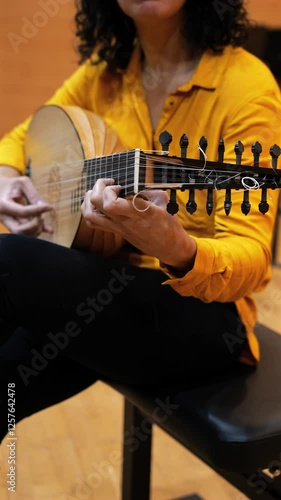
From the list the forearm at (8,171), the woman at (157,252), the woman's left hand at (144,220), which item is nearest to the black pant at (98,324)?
the woman at (157,252)

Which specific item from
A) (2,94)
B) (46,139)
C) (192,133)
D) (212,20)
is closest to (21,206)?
(46,139)

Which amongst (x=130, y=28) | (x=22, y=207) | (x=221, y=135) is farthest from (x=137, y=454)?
(x=130, y=28)

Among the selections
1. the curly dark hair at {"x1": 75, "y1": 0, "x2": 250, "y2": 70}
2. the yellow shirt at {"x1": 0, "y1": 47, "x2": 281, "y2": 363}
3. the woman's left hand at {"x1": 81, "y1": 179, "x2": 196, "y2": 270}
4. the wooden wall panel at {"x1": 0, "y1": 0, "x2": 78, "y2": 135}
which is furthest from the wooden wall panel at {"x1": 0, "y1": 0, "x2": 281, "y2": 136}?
the woman's left hand at {"x1": 81, "y1": 179, "x2": 196, "y2": 270}

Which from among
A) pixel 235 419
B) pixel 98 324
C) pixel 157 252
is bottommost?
pixel 235 419

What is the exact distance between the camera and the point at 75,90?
1.32 meters

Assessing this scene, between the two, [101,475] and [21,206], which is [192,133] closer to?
[21,206]

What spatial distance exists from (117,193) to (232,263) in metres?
0.22

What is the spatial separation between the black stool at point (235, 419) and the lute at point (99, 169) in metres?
0.30

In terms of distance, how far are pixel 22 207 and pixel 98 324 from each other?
330mm

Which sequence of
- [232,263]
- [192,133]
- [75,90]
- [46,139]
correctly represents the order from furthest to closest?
[75,90] → [46,139] → [192,133] → [232,263]

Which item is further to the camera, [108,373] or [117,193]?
[108,373]

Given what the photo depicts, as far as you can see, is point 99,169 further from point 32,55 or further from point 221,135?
point 32,55

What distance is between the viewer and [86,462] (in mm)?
1487

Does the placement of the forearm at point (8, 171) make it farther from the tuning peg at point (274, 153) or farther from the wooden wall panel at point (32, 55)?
the wooden wall panel at point (32, 55)
